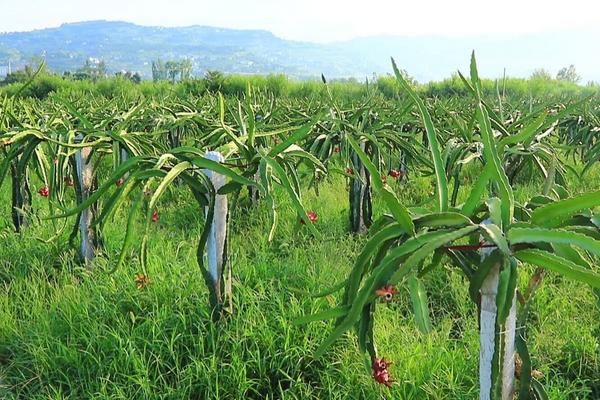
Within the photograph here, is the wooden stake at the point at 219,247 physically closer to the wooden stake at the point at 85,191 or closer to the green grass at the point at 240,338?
the green grass at the point at 240,338

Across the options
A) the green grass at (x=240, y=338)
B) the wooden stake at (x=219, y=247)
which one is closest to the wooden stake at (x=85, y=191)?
the green grass at (x=240, y=338)

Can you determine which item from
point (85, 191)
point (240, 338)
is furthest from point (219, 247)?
point (85, 191)

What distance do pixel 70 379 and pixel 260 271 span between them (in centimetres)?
73

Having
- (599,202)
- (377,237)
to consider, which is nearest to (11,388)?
(377,237)

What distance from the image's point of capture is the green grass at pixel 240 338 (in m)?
1.47

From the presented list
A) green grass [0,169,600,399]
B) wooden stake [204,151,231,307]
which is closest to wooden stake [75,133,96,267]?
green grass [0,169,600,399]

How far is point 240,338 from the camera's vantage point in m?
1.59

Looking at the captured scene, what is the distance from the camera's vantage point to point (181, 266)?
2.01 meters

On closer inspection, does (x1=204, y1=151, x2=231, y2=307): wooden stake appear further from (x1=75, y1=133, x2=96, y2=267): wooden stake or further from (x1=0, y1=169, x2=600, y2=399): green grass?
(x1=75, y1=133, x2=96, y2=267): wooden stake

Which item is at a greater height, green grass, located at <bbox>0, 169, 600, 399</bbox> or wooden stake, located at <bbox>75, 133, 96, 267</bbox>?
wooden stake, located at <bbox>75, 133, 96, 267</bbox>

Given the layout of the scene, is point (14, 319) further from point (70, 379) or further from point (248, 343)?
point (248, 343)

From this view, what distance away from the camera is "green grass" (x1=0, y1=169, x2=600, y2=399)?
1.47 metres

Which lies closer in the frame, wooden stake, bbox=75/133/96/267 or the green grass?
the green grass

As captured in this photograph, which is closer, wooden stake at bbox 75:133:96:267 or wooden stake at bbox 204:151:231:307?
wooden stake at bbox 204:151:231:307
